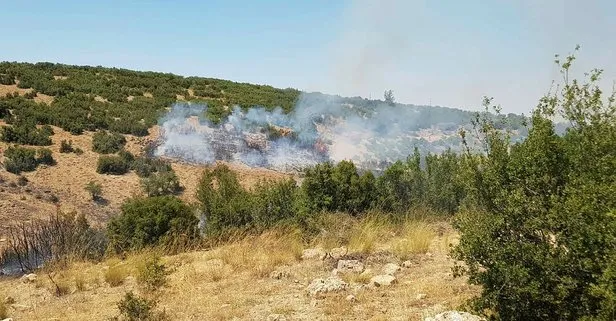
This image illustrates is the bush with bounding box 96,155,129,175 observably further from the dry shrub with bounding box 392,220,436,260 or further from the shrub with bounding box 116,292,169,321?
the shrub with bounding box 116,292,169,321

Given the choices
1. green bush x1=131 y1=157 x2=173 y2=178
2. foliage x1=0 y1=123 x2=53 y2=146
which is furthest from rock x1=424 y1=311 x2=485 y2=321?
foliage x1=0 y1=123 x2=53 y2=146

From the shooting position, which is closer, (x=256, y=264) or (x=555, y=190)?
(x=555, y=190)

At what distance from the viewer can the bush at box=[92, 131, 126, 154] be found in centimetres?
2462

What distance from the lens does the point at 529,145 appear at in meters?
4.24

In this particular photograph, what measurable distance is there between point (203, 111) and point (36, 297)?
81.6 feet

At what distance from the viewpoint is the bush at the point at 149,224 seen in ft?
37.8

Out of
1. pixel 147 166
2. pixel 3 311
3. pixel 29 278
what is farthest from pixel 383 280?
pixel 147 166

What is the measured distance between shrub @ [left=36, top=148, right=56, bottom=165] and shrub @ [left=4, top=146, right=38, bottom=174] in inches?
13.2

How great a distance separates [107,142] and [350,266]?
808 inches

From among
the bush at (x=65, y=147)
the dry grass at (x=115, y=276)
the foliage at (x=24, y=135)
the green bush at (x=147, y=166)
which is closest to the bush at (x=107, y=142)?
the bush at (x=65, y=147)

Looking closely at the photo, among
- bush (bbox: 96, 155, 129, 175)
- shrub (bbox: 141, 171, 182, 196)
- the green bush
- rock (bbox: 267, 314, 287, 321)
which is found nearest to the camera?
rock (bbox: 267, 314, 287, 321)

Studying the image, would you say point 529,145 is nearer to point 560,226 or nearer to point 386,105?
point 560,226

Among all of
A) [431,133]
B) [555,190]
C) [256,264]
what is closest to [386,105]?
[431,133]

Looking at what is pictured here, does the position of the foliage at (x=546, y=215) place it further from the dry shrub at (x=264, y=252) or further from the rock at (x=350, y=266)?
the dry shrub at (x=264, y=252)
